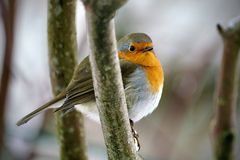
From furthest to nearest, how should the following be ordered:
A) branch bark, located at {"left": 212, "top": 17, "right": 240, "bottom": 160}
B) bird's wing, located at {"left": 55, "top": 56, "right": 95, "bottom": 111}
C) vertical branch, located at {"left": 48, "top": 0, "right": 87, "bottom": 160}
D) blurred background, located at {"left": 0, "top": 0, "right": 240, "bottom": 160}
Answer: blurred background, located at {"left": 0, "top": 0, "right": 240, "bottom": 160}
bird's wing, located at {"left": 55, "top": 56, "right": 95, "bottom": 111}
vertical branch, located at {"left": 48, "top": 0, "right": 87, "bottom": 160}
branch bark, located at {"left": 212, "top": 17, "right": 240, "bottom": 160}

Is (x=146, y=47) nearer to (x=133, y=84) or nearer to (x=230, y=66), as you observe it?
(x=133, y=84)

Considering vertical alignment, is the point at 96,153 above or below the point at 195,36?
below

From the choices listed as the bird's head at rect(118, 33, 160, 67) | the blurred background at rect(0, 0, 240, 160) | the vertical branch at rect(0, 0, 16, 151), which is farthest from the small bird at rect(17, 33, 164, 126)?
the blurred background at rect(0, 0, 240, 160)

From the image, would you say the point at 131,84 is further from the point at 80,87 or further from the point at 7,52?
the point at 7,52

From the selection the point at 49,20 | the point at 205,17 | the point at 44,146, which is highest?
the point at 49,20

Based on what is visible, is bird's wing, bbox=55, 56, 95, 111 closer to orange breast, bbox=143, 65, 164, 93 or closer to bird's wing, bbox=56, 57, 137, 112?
bird's wing, bbox=56, 57, 137, 112

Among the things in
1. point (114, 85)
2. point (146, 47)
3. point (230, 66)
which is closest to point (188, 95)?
point (146, 47)
